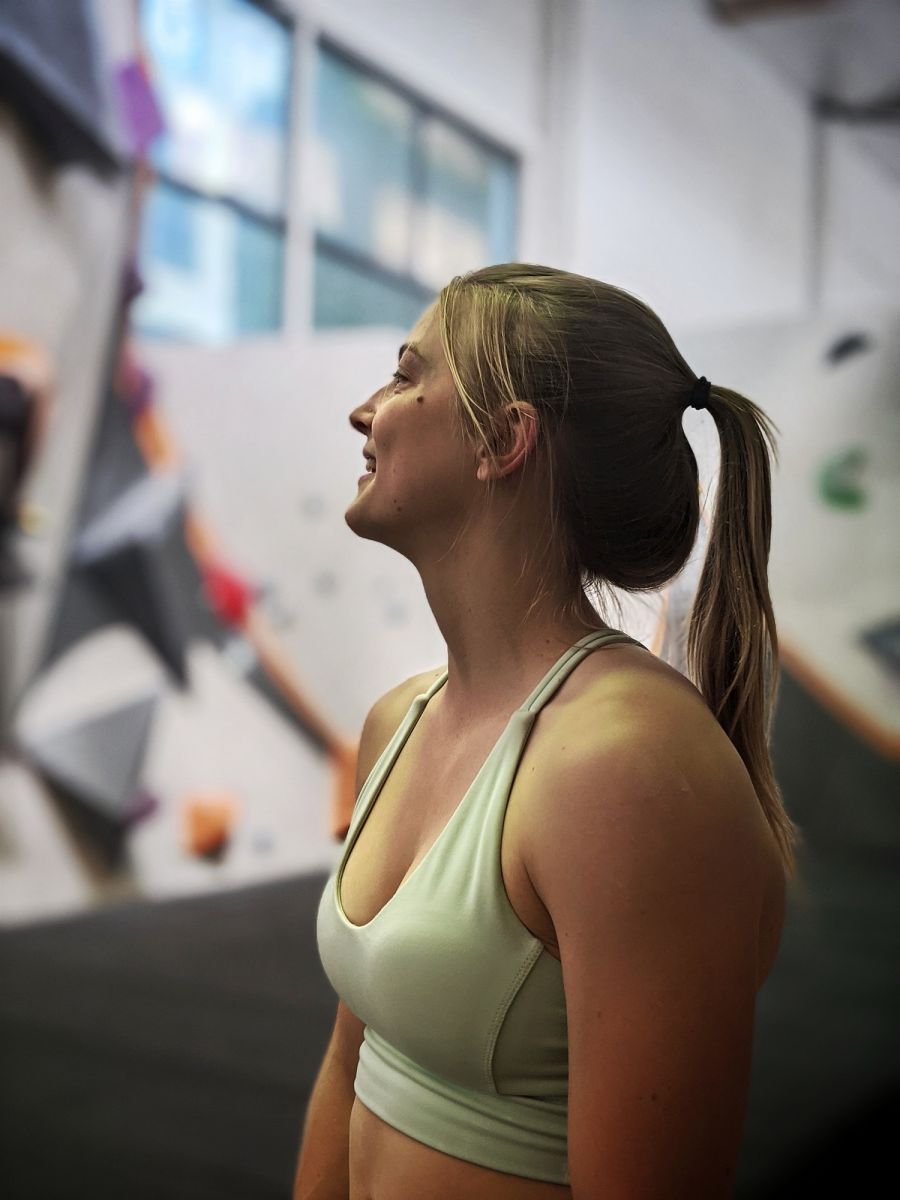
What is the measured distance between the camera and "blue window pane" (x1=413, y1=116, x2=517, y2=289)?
8.39 feet

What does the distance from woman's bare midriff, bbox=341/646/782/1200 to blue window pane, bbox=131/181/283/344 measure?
62.9 inches

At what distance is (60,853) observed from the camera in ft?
7.16

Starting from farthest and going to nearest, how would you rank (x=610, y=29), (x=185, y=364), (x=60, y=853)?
(x=610, y=29) → (x=185, y=364) → (x=60, y=853)

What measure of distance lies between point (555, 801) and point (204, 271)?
6.18ft

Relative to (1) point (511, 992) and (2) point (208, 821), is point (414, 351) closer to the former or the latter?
(1) point (511, 992)

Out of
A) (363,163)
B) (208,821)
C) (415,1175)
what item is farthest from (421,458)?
(363,163)

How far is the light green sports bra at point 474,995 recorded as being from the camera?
772 millimetres

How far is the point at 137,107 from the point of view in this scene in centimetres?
228

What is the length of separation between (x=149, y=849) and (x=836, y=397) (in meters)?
1.74

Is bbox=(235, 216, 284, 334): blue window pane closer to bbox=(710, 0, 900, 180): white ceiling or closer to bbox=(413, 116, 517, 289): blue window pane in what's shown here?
bbox=(413, 116, 517, 289): blue window pane

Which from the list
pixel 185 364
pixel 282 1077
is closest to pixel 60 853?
pixel 282 1077

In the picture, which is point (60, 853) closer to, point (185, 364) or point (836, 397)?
point (185, 364)

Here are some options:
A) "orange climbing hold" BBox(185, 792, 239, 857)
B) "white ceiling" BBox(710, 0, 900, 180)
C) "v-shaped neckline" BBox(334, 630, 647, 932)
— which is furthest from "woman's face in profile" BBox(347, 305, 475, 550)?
"white ceiling" BBox(710, 0, 900, 180)

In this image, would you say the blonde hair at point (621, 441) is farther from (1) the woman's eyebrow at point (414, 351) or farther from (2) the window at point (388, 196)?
(2) the window at point (388, 196)
